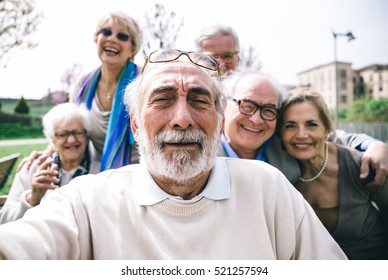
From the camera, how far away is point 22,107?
2.27 meters

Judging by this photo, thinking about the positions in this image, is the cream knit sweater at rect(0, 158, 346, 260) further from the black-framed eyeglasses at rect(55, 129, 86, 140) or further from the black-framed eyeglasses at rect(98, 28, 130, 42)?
the black-framed eyeglasses at rect(98, 28, 130, 42)

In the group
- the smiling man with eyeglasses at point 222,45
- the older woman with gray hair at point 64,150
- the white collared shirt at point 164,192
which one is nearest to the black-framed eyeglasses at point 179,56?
the white collared shirt at point 164,192

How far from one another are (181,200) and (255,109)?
3.09ft

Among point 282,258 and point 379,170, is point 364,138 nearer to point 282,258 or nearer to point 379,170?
point 379,170

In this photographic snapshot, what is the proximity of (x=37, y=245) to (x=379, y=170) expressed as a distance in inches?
73.0

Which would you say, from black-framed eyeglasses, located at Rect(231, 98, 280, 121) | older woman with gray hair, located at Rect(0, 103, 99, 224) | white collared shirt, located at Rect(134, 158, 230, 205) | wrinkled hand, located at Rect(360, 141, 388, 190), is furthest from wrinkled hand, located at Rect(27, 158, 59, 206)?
wrinkled hand, located at Rect(360, 141, 388, 190)

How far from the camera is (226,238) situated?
140 centimetres

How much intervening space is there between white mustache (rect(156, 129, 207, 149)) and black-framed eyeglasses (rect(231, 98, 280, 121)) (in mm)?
742

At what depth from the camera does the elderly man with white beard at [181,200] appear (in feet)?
4.51

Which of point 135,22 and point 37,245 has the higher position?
point 135,22

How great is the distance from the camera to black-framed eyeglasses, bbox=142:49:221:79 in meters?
1.61

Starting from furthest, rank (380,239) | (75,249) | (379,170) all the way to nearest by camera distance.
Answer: (380,239) → (379,170) → (75,249)

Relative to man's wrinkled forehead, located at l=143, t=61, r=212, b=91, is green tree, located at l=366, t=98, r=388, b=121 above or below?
below
